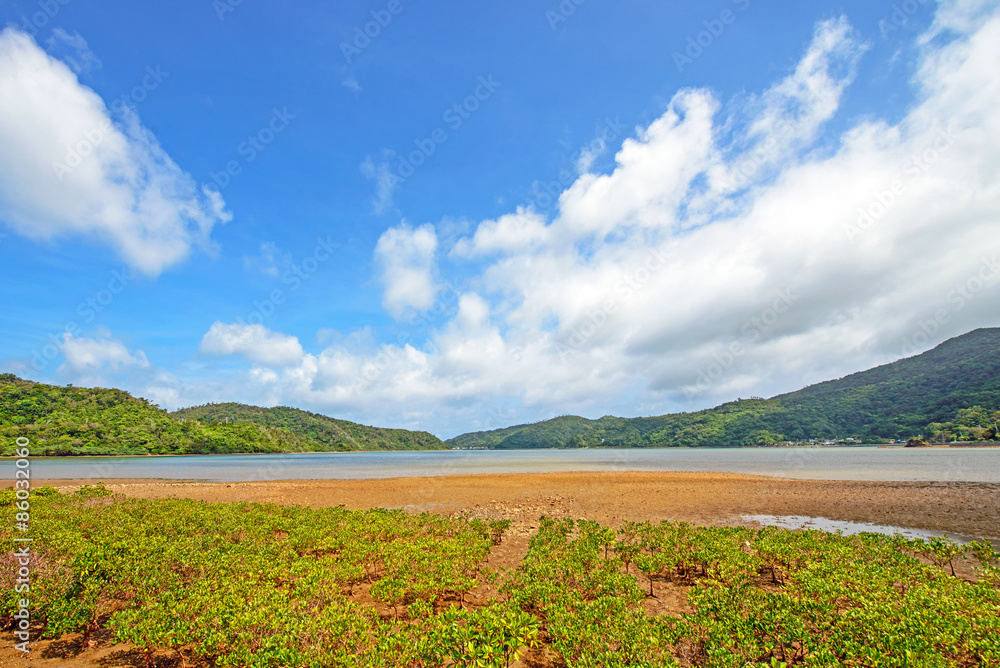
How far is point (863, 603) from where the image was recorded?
6.16 meters

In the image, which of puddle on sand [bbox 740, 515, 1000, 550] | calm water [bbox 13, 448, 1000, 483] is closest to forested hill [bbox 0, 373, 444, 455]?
calm water [bbox 13, 448, 1000, 483]

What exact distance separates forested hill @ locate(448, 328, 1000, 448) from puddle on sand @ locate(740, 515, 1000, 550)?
122 meters

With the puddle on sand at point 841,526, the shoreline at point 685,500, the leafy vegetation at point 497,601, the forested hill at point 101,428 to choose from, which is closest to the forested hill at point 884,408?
the shoreline at point 685,500

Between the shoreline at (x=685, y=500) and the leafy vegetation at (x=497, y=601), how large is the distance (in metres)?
9.28

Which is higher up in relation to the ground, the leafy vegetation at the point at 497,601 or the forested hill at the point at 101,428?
the forested hill at the point at 101,428

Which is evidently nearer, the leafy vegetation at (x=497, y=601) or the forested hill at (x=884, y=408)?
the leafy vegetation at (x=497, y=601)

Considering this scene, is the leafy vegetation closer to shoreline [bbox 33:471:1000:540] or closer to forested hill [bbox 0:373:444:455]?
shoreline [bbox 33:471:1000:540]

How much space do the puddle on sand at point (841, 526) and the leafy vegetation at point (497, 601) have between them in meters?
8.28

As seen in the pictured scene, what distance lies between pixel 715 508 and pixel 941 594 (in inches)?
755

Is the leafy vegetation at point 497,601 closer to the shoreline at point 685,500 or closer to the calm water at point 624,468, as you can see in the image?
the shoreline at point 685,500

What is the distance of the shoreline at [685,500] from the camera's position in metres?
20.2

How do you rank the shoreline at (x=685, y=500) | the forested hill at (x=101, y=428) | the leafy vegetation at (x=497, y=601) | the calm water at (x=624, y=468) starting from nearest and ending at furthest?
the leafy vegetation at (x=497, y=601), the shoreline at (x=685, y=500), the calm water at (x=624, y=468), the forested hill at (x=101, y=428)

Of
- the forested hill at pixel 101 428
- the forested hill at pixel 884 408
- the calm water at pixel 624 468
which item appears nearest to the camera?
the calm water at pixel 624 468

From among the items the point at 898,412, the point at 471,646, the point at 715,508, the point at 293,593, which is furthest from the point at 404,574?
the point at 898,412
